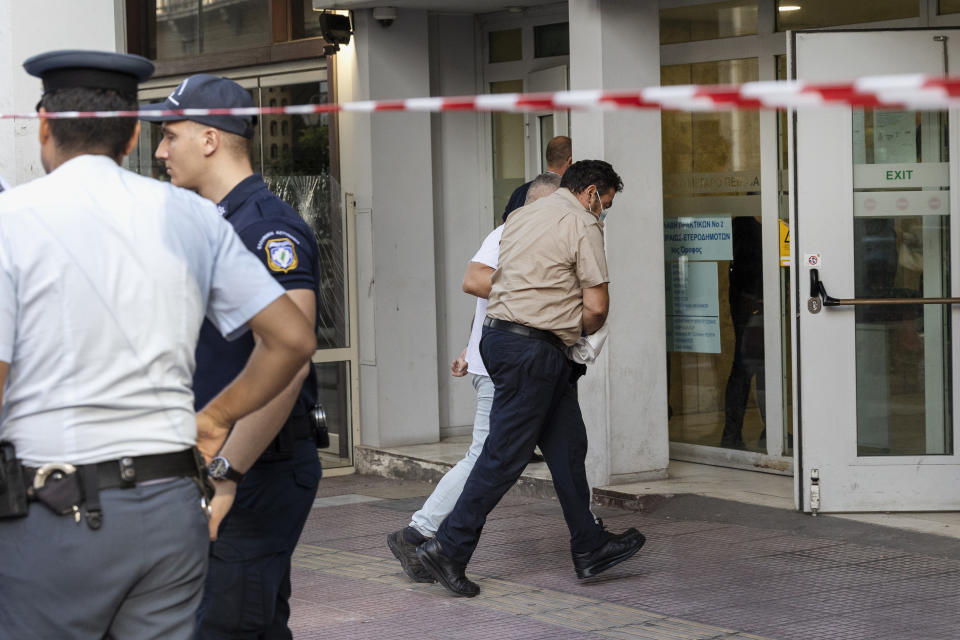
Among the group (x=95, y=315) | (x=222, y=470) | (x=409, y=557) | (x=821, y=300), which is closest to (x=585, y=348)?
(x=409, y=557)

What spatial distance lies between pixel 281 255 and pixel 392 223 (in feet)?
20.0

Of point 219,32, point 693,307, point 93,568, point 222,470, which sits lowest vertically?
point 93,568

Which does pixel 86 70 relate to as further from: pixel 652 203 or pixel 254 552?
pixel 652 203

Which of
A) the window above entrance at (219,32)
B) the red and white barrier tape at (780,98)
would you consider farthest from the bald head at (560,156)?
the red and white barrier tape at (780,98)

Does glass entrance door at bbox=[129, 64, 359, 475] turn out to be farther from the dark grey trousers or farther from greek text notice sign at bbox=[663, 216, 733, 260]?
the dark grey trousers

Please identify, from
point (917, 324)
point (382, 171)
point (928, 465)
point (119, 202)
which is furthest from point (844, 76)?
point (119, 202)

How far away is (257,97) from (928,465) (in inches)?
221

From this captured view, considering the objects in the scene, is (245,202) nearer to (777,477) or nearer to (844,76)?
(844,76)

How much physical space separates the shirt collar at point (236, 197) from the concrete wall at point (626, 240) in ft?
14.9

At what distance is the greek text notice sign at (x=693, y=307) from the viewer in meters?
8.84

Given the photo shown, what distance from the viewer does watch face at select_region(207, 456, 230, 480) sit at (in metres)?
3.18

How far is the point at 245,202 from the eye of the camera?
3.61 meters

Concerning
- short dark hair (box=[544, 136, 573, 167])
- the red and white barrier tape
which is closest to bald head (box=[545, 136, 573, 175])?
short dark hair (box=[544, 136, 573, 167])

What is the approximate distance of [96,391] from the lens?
267cm
